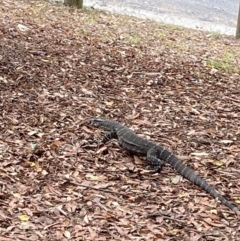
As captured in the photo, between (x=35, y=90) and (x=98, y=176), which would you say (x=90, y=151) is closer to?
(x=98, y=176)

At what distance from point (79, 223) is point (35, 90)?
296cm

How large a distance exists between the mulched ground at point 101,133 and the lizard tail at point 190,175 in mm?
59

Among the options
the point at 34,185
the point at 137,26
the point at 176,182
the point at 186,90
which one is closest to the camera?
the point at 34,185

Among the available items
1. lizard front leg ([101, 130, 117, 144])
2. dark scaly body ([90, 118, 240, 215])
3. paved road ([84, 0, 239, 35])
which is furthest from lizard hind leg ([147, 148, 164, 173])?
paved road ([84, 0, 239, 35])

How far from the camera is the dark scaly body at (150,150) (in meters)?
4.70

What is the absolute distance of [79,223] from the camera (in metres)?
4.00

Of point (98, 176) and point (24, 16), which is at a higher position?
point (24, 16)

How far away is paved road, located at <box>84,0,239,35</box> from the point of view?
42.7 ft

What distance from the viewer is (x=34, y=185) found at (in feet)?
14.8

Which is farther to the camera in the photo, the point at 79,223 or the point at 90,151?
the point at 90,151

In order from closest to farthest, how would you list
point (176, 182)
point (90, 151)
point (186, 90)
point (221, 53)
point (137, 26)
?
point (176, 182) < point (90, 151) < point (186, 90) < point (221, 53) < point (137, 26)

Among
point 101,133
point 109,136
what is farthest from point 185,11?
point 109,136

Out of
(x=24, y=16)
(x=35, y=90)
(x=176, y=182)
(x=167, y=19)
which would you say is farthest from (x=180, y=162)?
(x=167, y=19)

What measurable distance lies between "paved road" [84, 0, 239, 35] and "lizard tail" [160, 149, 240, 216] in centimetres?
804
